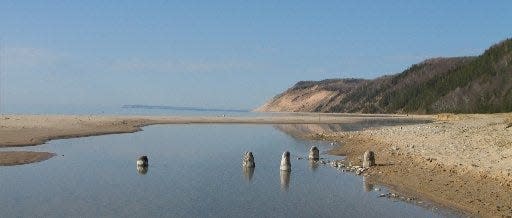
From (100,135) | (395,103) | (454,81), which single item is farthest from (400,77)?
(100,135)

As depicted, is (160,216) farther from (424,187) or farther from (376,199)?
(424,187)

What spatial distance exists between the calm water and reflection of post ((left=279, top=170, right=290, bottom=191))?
4 cm

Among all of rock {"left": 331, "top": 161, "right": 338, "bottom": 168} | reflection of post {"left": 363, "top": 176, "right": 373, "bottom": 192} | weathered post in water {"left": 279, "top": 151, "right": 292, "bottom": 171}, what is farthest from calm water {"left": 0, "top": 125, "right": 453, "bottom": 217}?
rock {"left": 331, "top": 161, "right": 338, "bottom": 168}

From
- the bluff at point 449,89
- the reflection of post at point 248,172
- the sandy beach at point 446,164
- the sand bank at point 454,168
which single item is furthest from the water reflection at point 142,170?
the bluff at point 449,89

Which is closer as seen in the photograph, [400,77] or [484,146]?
[484,146]

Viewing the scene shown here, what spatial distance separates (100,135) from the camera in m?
56.9

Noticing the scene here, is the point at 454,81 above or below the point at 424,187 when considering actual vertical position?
above

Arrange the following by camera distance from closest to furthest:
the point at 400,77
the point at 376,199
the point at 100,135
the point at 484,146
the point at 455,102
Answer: the point at 376,199
the point at 484,146
the point at 100,135
the point at 455,102
the point at 400,77

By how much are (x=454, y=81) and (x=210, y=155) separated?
12398 cm

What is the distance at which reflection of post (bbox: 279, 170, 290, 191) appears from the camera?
2441 cm

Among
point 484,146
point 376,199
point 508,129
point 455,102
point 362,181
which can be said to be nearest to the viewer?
point 376,199

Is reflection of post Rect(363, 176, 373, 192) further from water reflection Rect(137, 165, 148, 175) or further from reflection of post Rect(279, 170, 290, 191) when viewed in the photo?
water reflection Rect(137, 165, 148, 175)

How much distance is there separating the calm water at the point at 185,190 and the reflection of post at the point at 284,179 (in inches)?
1.7

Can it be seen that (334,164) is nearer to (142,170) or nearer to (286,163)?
(286,163)
